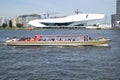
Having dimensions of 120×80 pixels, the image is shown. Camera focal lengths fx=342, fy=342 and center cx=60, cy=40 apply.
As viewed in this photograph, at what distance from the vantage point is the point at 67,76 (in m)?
29.1

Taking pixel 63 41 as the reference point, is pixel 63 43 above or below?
below

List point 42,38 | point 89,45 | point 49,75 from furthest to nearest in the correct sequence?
point 42,38 → point 89,45 → point 49,75

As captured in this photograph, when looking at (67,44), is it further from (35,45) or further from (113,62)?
(113,62)

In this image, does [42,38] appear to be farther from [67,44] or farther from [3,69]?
[3,69]

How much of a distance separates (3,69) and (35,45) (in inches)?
1089

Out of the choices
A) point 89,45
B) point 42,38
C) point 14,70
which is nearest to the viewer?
point 14,70

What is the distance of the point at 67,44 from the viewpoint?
59.4 meters

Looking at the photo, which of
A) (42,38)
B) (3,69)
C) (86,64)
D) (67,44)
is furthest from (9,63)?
(42,38)

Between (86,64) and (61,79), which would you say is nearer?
(61,79)

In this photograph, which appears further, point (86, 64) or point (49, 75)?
point (86, 64)

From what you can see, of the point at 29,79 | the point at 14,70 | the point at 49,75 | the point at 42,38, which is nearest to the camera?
the point at 29,79

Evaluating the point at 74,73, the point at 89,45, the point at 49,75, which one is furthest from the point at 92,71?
the point at 89,45

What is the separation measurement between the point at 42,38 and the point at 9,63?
2707 cm

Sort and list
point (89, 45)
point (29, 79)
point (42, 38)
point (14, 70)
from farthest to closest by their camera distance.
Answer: point (42, 38) < point (89, 45) < point (14, 70) < point (29, 79)
